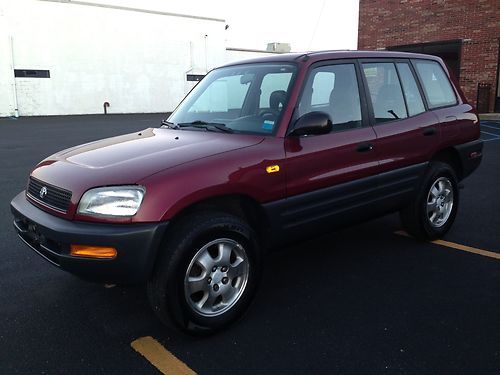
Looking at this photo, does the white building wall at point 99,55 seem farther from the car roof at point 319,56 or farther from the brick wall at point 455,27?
the car roof at point 319,56

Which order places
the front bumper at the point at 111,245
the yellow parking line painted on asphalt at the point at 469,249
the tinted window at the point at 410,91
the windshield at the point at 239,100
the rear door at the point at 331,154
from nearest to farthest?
the front bumper at the point at 111,245
the rear door at the point at 331,154
the windshield at the point at 239,100
the yellow parking line painted on asphalt at the point at 469,249
the tinted window at the point at 410,91

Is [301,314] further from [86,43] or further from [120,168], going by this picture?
[86,43]

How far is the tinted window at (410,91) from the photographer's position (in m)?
4.53

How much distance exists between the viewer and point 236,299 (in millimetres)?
3193

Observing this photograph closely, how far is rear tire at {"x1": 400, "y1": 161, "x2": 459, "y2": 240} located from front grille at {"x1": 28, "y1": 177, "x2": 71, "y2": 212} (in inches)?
126

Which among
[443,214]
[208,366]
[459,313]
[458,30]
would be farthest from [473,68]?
[208,366]

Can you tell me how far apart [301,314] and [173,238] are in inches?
44.6

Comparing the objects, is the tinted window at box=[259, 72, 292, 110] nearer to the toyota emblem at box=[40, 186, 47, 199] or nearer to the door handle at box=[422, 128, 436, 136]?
the door handle at box=[422, 128, 436, 136]

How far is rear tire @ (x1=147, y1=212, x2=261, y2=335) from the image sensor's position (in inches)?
112

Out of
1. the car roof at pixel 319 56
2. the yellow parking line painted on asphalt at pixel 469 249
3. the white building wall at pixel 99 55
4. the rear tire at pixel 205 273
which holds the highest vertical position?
the white building wall at pixel 99 55

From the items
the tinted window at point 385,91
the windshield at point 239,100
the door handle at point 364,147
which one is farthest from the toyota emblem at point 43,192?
the tinted window at point 385,91

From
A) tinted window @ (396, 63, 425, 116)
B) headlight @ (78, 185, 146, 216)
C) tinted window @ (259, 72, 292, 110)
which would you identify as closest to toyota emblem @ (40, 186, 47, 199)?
headlight @ (78, 185, 146, 216)

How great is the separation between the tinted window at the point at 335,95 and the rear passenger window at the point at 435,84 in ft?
3.68

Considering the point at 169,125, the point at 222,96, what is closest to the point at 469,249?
the point at 222,96
